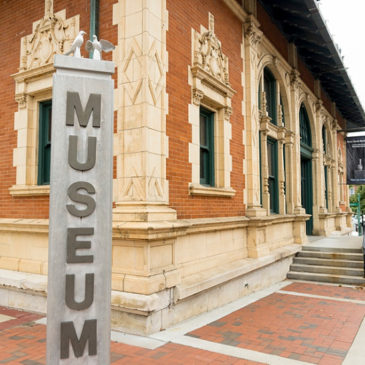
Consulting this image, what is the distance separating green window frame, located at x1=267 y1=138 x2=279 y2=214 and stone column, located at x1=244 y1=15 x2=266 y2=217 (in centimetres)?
224

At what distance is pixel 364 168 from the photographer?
2025 cm

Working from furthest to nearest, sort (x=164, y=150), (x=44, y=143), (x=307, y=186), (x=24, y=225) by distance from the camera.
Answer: (x=307, y=186) < (x=44, y=143) < (x=24, y=225) < (x=164, y=150)

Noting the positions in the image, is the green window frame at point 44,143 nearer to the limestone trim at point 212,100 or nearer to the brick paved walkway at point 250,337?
the brick paved walkway at point 250,337

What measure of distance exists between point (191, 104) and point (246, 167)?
107 inches

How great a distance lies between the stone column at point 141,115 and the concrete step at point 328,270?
6032mm

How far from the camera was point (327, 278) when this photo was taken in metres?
9.45

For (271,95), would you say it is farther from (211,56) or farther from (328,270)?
(328,270)

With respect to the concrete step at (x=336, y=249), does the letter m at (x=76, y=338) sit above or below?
above

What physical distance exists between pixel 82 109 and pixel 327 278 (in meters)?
8.55

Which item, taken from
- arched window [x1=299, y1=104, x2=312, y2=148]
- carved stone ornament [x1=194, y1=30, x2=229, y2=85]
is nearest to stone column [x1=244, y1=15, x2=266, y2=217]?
carved stone ornament [x1=194, y1=30, x2=229, y2=85]

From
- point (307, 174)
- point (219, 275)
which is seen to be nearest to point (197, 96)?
point (219, 275)

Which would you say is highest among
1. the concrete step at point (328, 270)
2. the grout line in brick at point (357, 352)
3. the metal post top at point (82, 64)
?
the metal post top at point (82, 64)

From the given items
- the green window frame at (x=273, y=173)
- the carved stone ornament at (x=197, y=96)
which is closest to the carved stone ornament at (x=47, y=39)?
the carved stone ornament at (x=197, y=96)

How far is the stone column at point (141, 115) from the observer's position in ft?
17.6
